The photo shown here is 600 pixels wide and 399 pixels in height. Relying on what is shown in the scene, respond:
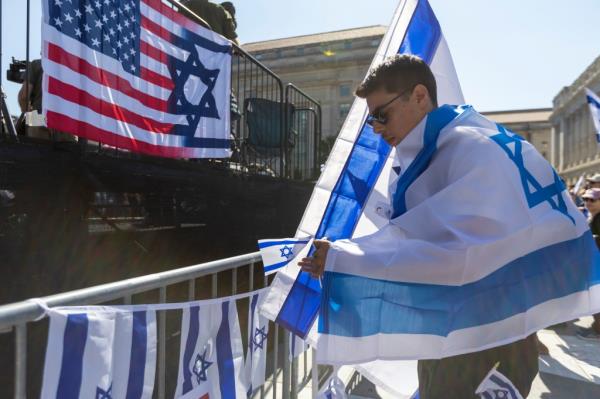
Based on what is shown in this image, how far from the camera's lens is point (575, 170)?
7100 cm

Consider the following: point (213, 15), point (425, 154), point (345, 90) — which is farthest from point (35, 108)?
point (345, 90)

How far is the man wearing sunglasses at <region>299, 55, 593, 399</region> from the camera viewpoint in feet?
5.01

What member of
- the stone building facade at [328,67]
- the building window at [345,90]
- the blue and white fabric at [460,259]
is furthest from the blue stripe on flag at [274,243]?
the building window at [345,90]

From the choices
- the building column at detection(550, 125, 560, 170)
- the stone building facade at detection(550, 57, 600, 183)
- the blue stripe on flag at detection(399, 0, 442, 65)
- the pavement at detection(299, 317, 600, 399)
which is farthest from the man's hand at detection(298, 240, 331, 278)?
the building column at detection(550, 125, 560, 170)

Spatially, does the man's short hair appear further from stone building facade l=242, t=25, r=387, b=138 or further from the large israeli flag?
stone building facade l=242, t=25, r=387, b=138

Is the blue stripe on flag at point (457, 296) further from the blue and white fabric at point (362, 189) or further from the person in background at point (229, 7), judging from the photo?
the person in background at point (229, 7)

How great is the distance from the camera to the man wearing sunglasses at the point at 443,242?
5.01 feet

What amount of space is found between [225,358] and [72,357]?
0.92m

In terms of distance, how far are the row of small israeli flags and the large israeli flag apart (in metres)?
0.29

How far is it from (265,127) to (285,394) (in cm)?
A: 388

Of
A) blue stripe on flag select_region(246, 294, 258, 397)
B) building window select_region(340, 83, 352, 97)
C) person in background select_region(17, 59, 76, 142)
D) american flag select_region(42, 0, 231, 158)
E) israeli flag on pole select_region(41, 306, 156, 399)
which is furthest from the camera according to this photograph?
building window select_region(340, 83, 352, 97)

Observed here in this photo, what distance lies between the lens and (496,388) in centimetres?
168

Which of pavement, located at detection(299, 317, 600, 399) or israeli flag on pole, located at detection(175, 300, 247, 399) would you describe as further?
pavement, located at detection(299, 317, 600, 399)

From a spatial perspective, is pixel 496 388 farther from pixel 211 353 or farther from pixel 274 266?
pixel 211 353
